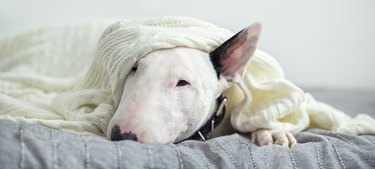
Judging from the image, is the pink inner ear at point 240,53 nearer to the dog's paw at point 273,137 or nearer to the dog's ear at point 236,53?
the dog's ear at point 236,53

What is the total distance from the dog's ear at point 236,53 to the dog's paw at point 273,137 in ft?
0.43

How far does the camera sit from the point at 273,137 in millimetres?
1219

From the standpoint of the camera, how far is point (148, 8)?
2.33 metres

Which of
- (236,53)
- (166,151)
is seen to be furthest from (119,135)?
(236,53)

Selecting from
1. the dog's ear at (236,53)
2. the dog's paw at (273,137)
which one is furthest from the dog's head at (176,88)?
the dog's paw at (273,137)

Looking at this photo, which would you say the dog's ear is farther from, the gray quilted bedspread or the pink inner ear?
the gray quilted bedspread

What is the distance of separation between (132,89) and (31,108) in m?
0.27

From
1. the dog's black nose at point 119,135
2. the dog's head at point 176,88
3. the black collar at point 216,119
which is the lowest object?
the black collar at point 216,119

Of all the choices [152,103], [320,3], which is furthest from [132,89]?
[320,3]

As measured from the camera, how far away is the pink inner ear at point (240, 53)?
45.9 inches

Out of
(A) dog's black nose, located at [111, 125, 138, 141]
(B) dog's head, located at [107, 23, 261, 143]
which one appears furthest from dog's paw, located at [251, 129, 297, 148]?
(A) dog's black nose, located at [111, 125, 138, 141]

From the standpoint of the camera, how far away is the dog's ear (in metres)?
1.16

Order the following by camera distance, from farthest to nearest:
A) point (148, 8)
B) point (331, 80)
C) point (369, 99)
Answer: point (331, 80)
point (148, 8)
point (369, 99)

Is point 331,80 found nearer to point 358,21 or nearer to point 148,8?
point 358,21
